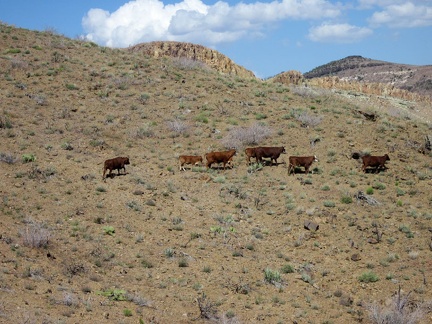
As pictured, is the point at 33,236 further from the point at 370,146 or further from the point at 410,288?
the point at 370,146

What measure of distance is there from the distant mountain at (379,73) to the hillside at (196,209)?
317 feet

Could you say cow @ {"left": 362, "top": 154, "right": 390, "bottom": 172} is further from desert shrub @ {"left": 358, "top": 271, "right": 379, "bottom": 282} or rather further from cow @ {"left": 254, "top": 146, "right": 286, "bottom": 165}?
desert shrub @ {"left": 358, "top": 271, "right": 379, "bottom": 282}

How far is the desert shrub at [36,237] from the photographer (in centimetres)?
1179

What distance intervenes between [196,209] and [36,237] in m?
6.46

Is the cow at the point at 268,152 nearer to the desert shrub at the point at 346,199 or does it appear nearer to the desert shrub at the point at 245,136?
the desert shrub at the point at 245,136

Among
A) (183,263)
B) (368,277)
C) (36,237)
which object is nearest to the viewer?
(36,237)

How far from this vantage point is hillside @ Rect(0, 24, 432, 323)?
11258 millimetres

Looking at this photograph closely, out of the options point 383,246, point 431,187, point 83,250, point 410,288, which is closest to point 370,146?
point 431,187

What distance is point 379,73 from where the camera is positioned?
14125 cm

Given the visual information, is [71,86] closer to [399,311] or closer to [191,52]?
[399,311]

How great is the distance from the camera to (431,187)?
19.7m

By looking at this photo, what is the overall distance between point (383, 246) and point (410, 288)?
2.37 meters

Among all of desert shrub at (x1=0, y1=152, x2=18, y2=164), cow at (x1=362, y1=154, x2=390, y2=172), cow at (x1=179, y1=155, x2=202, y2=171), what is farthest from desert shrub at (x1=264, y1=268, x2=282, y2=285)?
desert shrub at (x1=0, y1=152, x2=18, y2=164)

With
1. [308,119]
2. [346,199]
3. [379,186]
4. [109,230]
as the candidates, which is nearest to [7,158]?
[109,230]
